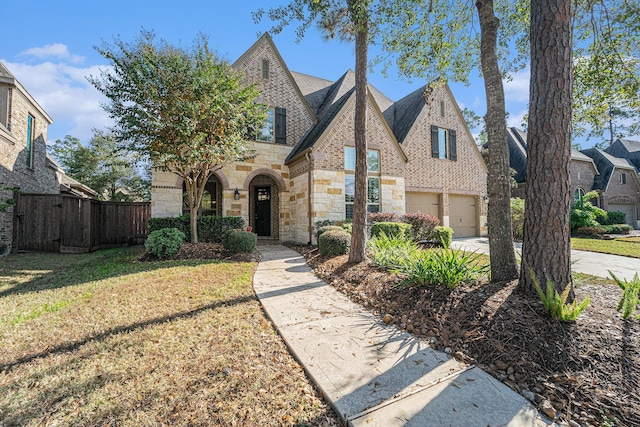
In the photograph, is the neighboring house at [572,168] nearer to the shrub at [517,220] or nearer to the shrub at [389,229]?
the shrub at [517,220]

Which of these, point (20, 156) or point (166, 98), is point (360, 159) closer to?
point (166, 98)

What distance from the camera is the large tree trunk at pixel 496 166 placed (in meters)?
3.94

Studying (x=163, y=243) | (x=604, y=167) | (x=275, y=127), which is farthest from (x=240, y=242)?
(x=604, y=167)

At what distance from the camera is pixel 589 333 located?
8.12 feet

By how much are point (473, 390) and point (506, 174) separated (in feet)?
10.8

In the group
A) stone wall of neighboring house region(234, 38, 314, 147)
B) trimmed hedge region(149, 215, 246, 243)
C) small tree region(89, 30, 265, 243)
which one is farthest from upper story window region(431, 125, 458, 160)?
trimmed hedge region(149, 215, 246, 243)

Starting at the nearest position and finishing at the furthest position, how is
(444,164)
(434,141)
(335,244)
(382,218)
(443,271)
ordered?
(443,271)
(335,244)
(382,218)
(434,141)
(444,164)

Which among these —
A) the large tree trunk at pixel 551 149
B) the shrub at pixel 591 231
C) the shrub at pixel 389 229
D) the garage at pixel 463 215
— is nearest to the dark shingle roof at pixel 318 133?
the shrub at pixel 389 229

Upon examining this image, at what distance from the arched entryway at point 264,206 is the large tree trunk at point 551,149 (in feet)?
35.4

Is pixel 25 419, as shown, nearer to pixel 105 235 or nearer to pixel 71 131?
pixel 105 235

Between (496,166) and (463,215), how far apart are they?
1232cm

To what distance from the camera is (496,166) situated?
4.09m

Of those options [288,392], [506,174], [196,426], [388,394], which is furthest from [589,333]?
[196,426]

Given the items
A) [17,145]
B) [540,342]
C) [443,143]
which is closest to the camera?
[540,342]
